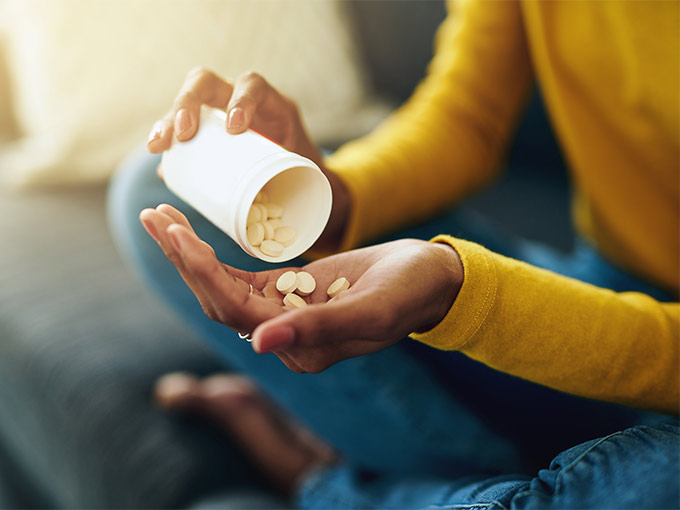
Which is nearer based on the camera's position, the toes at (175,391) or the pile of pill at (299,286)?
the pile of pill at (299,286)

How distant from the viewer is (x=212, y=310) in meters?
0.25

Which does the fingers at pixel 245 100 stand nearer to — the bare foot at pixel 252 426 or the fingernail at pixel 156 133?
the fingernail at pixel 156 133

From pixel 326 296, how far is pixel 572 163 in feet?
1.29

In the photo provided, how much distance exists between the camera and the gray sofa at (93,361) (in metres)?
0.52

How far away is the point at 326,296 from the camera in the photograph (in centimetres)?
27

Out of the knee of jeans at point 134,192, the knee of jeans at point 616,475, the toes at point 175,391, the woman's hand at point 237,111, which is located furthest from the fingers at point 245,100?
the toes at point 175,391

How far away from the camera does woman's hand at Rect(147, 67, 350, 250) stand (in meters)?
0.30

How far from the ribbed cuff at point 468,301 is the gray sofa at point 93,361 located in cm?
29

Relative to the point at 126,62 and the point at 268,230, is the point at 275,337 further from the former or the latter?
the point at 126,62

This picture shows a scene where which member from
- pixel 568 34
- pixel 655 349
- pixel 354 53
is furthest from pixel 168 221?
pixel 354 53

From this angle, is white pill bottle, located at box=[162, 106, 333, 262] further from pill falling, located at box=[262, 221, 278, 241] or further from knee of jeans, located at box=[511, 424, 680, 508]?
knee of jeans, located at box=[511, 424, 680, 508]

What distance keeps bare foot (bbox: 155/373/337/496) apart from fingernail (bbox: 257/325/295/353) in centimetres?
36

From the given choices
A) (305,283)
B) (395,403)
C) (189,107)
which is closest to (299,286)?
(305,283)

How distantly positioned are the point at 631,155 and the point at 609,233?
9cm
